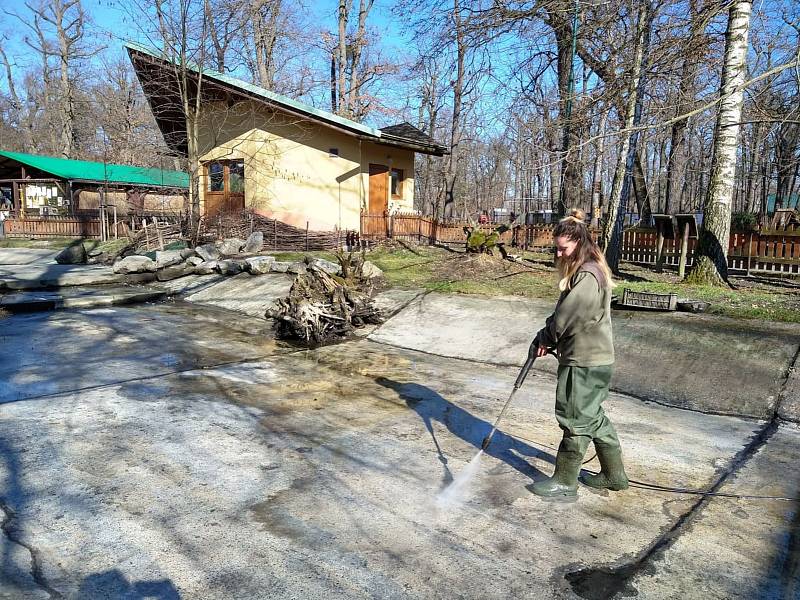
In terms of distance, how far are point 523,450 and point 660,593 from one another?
5.88 feet

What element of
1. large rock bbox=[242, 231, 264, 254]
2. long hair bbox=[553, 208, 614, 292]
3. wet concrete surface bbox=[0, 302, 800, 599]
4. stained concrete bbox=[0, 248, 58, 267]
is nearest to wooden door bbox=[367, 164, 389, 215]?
large rock bbox=[242, 231, 264, 254]

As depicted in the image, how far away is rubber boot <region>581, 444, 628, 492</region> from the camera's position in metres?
3.59

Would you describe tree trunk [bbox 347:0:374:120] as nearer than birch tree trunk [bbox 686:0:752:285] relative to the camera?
No

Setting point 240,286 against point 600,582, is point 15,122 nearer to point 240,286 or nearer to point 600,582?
point 240,286

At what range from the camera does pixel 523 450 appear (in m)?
4.41

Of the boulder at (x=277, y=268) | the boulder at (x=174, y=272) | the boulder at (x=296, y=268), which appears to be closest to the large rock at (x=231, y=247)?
the boulder at (x=174, y=272)

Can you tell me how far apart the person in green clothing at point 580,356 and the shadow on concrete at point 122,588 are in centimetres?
223

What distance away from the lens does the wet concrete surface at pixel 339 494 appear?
2732 mm

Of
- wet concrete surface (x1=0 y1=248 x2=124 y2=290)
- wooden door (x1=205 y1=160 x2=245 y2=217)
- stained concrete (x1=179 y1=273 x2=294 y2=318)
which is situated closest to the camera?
stained concrete (x1=179 y1=273 x2=294 y2=318)

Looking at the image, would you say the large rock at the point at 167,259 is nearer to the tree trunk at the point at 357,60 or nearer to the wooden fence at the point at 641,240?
the wooden fence at the point at 641,240

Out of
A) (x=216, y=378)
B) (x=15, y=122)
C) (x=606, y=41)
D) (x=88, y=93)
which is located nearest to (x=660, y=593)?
(x=216, y=378)

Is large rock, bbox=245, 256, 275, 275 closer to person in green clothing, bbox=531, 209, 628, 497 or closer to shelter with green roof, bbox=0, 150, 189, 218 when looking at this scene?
person in green clothing, bbox=531, 209, 628, 497

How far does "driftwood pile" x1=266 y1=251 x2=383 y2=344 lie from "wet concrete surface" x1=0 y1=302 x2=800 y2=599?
186cm

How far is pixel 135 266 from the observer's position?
13.1 m
